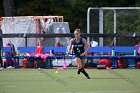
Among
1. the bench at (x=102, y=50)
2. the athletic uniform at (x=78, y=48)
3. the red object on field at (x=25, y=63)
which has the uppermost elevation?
the athletic uniform at (x=78, y=48)

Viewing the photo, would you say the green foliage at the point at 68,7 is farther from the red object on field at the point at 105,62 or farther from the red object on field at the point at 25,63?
the red object on field at the point at 105,62

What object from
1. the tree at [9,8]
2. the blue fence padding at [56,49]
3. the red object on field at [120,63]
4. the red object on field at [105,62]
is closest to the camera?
the red object on field at [105,62]

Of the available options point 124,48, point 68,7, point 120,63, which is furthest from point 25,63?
point 68,7

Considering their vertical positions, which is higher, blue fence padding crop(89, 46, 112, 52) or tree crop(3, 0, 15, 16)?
tree crop(3, 0, 15, 16)

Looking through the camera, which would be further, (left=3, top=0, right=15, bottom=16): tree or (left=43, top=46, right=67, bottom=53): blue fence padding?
(left=3, top=0, right=15, bottom=16): tree

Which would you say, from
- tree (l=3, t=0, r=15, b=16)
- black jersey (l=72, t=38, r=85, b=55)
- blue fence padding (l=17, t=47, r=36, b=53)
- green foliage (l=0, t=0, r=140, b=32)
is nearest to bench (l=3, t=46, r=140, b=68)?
blue fence padding (l=17, t=47, r=36, b=53)

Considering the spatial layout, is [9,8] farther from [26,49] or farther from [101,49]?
[101,49]

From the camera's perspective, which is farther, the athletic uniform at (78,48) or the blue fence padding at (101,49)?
the blue fence padding at (101,49)

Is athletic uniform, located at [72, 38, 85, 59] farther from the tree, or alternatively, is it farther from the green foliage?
the tree

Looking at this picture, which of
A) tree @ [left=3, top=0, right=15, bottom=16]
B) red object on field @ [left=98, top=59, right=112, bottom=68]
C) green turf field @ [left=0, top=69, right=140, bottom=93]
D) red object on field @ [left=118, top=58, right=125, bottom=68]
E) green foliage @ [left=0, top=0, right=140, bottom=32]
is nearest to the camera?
green turf field @ [left=0, top=69, right=140, bottom=93]

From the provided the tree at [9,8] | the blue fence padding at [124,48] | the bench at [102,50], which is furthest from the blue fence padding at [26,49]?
the tree at [9,8]

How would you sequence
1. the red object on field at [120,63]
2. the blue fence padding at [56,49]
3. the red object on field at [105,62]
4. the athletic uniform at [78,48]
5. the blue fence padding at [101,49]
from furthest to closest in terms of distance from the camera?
the blue fence padding at [56,49] → the blue fence padding at [101,49] → the red object on field at [120,63] → the red object on field at [105,62] → the athletic uniform at [78,48]

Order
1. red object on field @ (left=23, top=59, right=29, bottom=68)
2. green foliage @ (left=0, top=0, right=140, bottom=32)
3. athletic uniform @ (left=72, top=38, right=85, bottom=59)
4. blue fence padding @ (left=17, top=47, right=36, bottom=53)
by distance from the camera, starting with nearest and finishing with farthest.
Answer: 1. athletic uniform @ (left=72, top=38, right=85, bottom=59)
2. red object on field @ (left=23, top=59, right=29, bottom=68)
3. blue fence padding @ (left=17, top=47, right=36, bottom=53)
4. green foliage @ (left=0, top=0, right=140, bottom=32)

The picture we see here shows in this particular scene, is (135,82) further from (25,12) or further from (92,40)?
(25,12)
